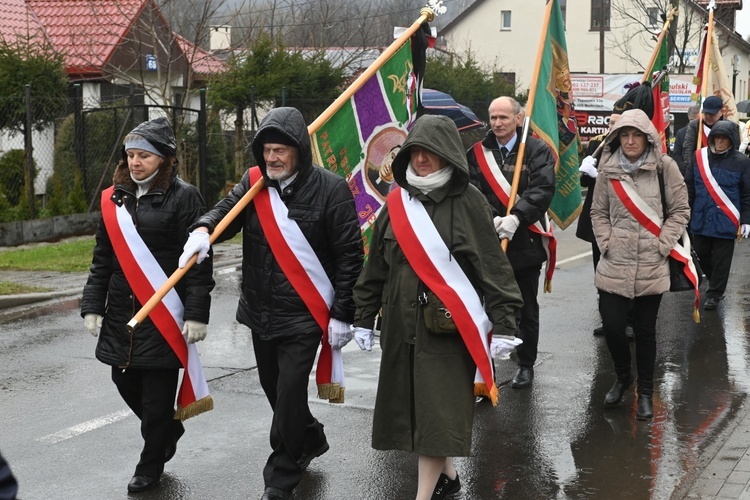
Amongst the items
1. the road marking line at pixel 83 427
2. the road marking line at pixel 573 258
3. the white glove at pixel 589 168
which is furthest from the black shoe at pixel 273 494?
the road marking line at pixel 573 258

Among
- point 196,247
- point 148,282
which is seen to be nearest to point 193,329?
point 148,282

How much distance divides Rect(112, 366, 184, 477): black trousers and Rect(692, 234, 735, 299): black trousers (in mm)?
6587

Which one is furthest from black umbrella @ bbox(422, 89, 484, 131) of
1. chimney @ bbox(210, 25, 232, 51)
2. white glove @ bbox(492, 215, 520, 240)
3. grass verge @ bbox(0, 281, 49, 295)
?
chimney @ bbox(210, 25, 232, 51)

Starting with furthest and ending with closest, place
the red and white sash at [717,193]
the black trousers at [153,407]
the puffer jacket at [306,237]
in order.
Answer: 1. the red and white sash at [717,193]
2. the black trousers at [153,407]
3. the puffer jacket at [306,237]

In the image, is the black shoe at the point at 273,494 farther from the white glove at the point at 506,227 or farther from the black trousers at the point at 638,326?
the black trousers at the point at 638,326

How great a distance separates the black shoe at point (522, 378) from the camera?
24.6ft

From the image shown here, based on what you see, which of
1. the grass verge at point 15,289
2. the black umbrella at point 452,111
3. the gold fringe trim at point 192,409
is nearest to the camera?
the gold fringe trim at point 192,409

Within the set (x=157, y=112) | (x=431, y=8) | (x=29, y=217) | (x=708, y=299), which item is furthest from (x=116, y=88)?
(x=431, y=8)

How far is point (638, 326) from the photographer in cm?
692

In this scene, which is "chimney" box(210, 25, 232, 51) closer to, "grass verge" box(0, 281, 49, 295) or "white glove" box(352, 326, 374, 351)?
"grass verge" box(0, 281, 49, 295)

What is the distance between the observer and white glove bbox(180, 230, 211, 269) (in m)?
5.09

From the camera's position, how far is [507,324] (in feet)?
16.4

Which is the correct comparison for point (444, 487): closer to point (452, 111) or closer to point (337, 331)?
point (337, 331)

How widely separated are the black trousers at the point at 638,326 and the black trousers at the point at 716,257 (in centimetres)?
394
